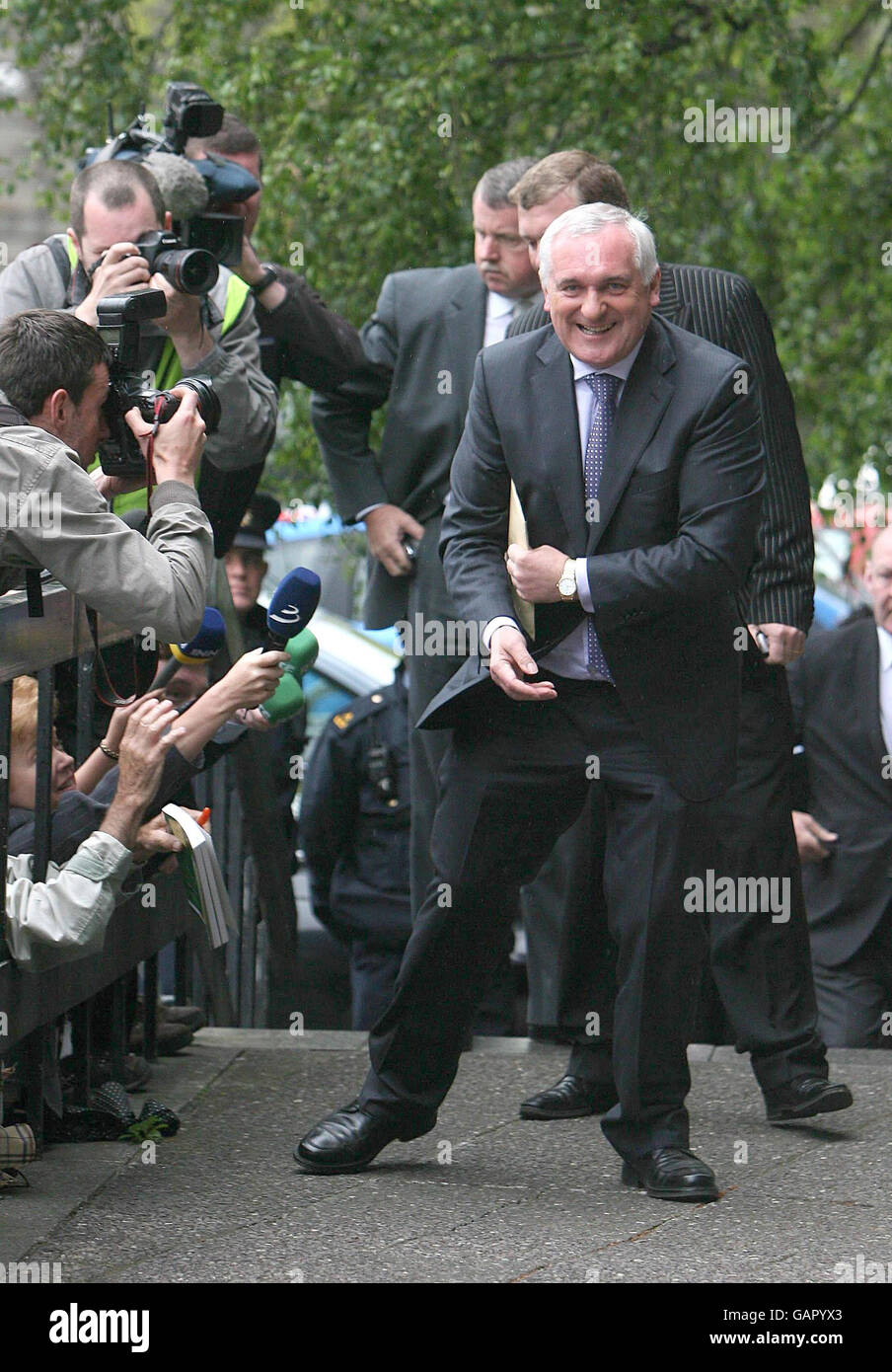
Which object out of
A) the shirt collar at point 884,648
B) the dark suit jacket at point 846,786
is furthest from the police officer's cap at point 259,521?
the shirt collar at point 884,648

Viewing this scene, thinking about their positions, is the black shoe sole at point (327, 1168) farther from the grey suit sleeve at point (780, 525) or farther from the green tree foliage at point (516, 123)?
the green tree foliage at point (516, 123)

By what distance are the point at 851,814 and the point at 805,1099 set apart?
176 cm

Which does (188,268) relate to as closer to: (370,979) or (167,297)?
(167,297)

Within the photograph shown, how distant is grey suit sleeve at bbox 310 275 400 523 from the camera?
642 cm

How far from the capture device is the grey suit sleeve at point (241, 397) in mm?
5621

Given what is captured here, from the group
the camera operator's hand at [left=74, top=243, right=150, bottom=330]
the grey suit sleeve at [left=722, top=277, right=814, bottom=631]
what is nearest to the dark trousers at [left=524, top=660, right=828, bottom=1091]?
the grey suit sleeve at [left=722, top=277, right=814, bottom=631]

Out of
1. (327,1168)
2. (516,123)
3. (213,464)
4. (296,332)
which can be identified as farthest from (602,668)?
(516,123)

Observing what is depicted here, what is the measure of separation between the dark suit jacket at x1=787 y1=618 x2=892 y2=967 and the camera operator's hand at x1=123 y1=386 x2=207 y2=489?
9.72 ft

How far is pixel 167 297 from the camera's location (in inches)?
204

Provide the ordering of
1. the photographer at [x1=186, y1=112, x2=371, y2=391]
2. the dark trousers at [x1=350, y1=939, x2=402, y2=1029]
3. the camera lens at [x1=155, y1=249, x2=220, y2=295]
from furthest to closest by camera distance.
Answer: the dark trousers at [x1=350, y1=939, x2=402, y2=1029], the photographer at [x1=186, y1=112, x2=371, y2=391], the camera lens at [x1=155, y1=249, x2=220, y2=295]

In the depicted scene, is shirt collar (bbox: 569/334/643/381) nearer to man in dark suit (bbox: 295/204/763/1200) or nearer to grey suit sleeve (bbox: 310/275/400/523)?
man in dark suit (bbox: 295/204/763/1200)

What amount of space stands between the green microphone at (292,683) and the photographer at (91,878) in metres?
0.72

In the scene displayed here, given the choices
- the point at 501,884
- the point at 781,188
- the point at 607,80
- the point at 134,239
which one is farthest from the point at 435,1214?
the point at 781,188
